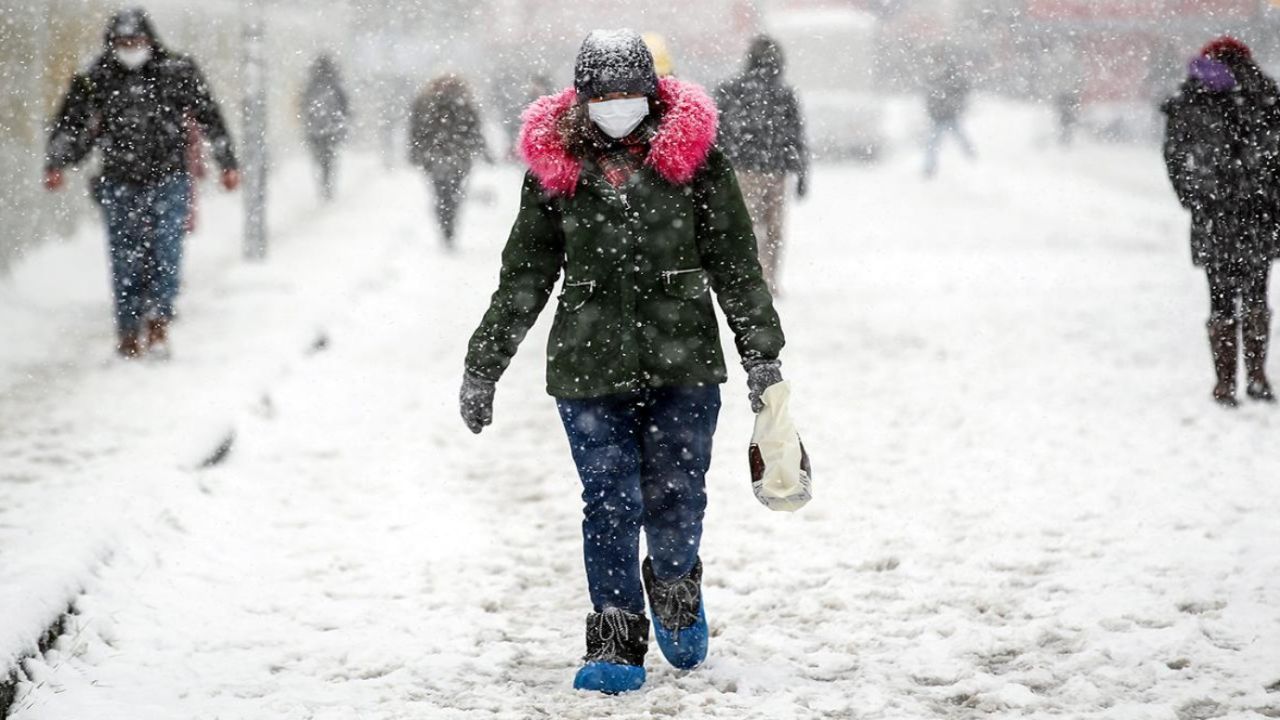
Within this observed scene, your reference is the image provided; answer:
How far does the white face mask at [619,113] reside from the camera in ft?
13.1

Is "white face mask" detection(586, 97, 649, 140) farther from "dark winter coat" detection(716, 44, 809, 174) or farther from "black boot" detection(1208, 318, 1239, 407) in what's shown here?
"dark winter coat" detection(716, 44, 809, 174)

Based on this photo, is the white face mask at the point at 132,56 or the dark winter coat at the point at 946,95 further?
the dark winter coat at the point at 946,95

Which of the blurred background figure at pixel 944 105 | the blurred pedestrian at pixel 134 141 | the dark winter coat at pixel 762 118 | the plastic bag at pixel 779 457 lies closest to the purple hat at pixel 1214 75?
the dark winter coat at pixel 762 118

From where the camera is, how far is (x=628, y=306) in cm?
408

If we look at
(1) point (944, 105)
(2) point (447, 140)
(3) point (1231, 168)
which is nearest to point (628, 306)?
(3) point (1231, 168)

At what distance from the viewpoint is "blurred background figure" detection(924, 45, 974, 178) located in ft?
78.2

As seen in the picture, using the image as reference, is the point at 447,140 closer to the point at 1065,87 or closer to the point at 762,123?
the point at 762,123

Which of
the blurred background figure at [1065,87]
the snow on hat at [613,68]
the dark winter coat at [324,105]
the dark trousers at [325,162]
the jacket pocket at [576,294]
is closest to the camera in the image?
the snow on hat at [613,68]

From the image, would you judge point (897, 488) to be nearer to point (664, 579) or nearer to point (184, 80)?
point (664, 579)

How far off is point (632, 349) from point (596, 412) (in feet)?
0.66

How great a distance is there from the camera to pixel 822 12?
31.9 metres

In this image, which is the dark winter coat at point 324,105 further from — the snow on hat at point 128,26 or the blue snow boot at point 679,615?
the blue snow boot at point 679,615

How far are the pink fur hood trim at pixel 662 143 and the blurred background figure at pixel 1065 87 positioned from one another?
91.2 ft

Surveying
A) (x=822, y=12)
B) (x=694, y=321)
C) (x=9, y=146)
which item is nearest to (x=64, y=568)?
(x=694, y=321)
